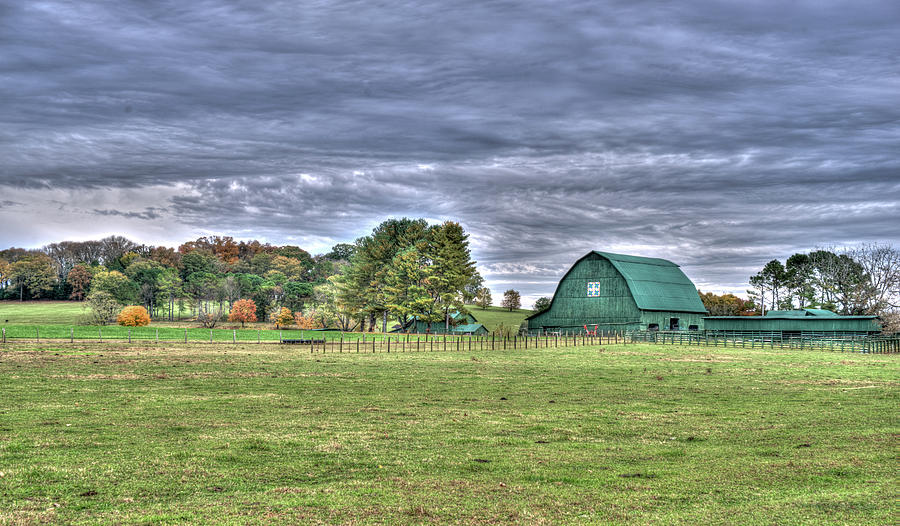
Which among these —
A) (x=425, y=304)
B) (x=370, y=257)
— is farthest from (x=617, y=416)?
(x=370, y=257)

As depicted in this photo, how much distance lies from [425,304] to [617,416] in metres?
71.6

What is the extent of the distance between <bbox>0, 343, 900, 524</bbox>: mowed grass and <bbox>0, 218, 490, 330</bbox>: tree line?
6593 cm

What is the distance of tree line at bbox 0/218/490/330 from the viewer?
93.6 meters

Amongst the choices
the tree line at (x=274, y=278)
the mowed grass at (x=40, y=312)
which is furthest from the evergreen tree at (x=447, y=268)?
the mowed grass at (x=40, y=312)

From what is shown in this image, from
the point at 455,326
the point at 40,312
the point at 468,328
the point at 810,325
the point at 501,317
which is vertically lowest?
the point at 468,328

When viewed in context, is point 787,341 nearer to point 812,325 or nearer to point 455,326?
point 812,325

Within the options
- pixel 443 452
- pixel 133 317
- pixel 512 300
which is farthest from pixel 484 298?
pixel 443 452

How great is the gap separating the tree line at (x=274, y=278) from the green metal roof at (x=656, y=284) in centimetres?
2187

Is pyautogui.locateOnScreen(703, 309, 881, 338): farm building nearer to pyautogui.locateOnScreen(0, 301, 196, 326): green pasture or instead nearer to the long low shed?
the long low shed

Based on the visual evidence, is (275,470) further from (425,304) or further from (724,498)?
(425,304)

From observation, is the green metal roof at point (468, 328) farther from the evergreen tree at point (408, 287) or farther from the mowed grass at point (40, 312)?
the mowed grass at point (40, 312)

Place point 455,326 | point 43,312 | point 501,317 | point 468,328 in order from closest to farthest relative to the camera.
Answer: point 455,326 < point 468,328 < point 43,312 < point 501,317

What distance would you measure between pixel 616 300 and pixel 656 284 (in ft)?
30.2

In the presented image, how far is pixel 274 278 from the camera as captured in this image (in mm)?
134250
